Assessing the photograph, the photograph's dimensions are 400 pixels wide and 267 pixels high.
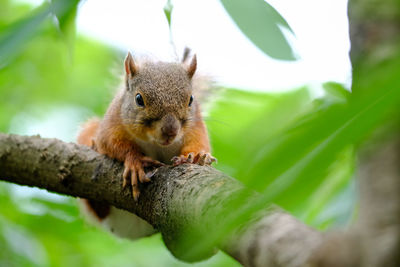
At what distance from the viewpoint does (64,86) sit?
510 centimetres

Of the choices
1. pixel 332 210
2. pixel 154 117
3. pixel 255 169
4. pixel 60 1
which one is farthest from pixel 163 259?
pixel 255 169

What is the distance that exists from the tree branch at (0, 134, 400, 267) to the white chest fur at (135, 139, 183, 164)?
1.15ft

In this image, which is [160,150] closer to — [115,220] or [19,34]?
[115,220]

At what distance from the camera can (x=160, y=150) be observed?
302 cm

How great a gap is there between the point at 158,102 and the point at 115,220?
0.99 meters

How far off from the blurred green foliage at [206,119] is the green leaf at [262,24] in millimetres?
10

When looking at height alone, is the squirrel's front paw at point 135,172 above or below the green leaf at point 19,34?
below

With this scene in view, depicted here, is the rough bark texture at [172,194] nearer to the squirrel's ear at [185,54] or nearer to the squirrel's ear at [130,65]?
the squirrel's ear at [130,65]

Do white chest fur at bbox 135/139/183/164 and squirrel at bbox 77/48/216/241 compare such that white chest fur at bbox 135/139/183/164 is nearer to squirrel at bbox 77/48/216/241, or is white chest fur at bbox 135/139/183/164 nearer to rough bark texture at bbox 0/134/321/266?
squirrel at bbox 77/48/216/241

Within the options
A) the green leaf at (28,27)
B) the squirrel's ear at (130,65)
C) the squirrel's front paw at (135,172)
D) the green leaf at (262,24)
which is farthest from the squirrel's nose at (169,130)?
the green leaf at (262,24)

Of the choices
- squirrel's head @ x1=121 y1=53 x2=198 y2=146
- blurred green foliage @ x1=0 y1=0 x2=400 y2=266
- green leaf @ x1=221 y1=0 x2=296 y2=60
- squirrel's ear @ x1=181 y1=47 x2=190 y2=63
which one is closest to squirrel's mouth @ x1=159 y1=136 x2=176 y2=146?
squirrel's head @ x1=121 y1=53 x2=198 y2=146

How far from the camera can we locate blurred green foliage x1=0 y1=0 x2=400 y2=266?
53 cm

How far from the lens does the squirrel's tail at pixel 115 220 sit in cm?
324

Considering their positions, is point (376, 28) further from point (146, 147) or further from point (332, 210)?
point (146, 147)
